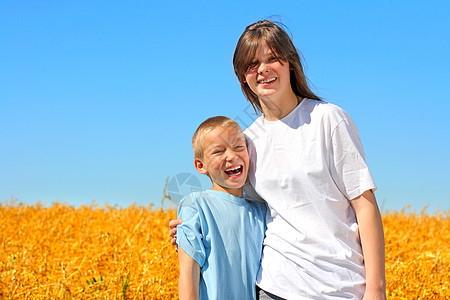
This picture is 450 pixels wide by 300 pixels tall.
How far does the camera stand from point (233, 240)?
2283 millimetres

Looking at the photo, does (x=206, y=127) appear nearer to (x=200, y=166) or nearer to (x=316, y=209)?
(x=200, y=166)

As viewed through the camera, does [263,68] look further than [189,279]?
Yes

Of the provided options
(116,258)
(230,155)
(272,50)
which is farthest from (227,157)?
(116,258)

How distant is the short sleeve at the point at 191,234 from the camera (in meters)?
2.22

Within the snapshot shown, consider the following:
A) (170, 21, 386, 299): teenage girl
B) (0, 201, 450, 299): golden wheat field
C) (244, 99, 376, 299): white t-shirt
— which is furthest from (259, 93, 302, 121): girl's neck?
(0, 201, 450, 299): golden wheat field

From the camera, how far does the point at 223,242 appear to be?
89.7 inches

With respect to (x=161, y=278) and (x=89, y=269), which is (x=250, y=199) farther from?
(x=89, y=269)

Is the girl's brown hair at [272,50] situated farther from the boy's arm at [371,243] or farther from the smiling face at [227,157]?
the boy's arm at [371,243]

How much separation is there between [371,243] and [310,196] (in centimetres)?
35

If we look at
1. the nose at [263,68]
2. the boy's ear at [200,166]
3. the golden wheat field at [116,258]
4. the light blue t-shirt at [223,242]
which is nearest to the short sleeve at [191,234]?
the light blue t-shirt at [223,242]

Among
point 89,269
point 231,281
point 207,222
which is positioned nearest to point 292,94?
point 207,222

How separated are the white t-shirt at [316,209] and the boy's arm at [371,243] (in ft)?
0.15

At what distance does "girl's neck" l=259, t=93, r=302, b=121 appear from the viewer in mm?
2396

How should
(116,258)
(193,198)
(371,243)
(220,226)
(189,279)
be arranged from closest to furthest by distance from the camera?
(371,243) < (189,279) < (220,226) < (193,198) < (116,258)
